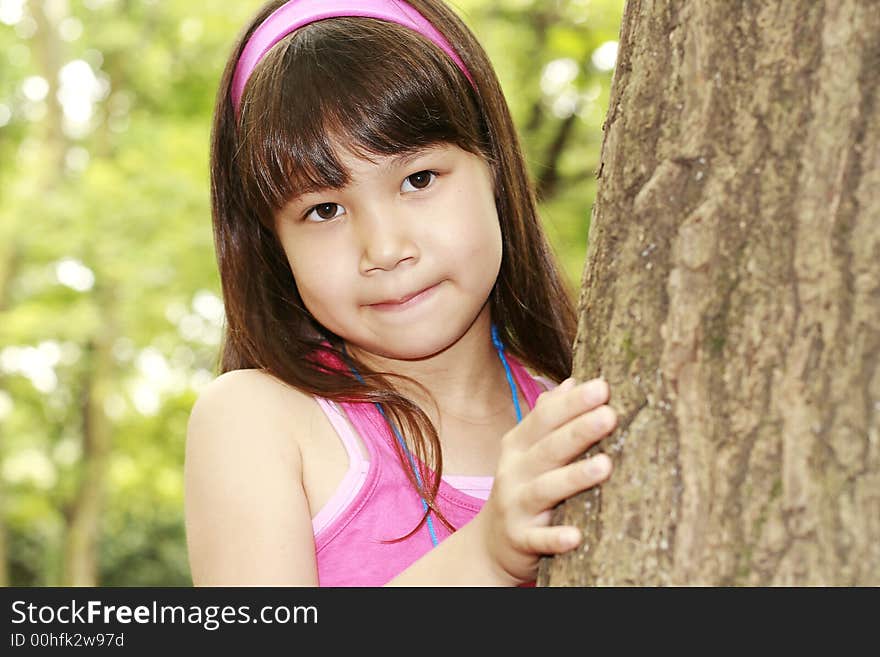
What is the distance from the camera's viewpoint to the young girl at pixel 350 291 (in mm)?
1785

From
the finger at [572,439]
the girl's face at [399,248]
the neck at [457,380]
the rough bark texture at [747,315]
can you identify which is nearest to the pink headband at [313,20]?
the girl's face at [399,248]

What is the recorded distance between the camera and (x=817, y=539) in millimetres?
1011

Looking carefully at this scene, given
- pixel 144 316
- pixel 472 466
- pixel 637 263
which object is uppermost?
pixel 144 316

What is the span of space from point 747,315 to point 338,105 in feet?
3.29

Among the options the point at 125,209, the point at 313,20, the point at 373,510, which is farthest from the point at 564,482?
the point at 125,209

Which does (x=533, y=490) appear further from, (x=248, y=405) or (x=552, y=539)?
(x=248, y=405)

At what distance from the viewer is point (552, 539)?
1187 millimetres

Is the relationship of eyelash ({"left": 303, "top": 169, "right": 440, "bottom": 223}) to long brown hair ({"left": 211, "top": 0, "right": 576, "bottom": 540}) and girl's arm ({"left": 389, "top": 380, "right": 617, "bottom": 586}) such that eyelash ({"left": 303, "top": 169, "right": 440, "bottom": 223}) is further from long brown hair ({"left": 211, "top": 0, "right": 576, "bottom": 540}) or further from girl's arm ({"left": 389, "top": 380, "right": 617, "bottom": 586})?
girl's arm ({"left": 389, "top": 380, "right": 617, "bottom": 586})

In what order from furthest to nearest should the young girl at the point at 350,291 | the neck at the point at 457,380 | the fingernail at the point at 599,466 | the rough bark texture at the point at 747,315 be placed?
the neck at the point at 457,380 → the young girl at the point at 350,291 → the fingernail at the point at 599,466 → the rough bark texture at the point at 747,315

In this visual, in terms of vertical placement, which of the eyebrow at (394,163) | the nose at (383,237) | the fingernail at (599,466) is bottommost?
the fingernail at (599,466)

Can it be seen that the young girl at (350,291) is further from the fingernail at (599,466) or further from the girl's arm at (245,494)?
the fingernail at (599,466)
